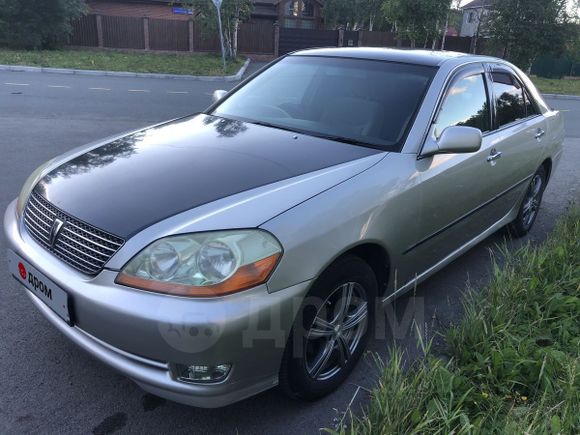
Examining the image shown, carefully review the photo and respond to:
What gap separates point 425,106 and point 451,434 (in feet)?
6.00

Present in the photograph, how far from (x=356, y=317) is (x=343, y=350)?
0.18 m

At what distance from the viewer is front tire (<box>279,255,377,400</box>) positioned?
2174 millimetres

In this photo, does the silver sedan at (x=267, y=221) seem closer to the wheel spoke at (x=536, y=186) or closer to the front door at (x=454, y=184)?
the front door at (x=454, y=184)

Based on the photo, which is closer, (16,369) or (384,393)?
(384,393)

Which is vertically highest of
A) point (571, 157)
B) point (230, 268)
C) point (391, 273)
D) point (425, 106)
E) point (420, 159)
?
point (425, 106)

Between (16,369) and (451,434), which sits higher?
(451,434)

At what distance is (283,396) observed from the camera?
8.11ft

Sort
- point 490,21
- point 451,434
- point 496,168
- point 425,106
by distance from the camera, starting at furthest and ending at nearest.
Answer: point 490,21
point 496,168
point 425,106
point 451,434

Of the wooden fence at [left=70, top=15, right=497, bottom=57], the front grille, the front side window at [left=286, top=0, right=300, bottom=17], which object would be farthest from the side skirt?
the front side window at [left=286, top=0, right=300, bottom=17]

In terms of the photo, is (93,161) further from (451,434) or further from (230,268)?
(451,434)

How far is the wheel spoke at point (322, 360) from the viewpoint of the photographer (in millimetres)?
2372

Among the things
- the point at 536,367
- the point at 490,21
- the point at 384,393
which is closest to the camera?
the point at 384,393

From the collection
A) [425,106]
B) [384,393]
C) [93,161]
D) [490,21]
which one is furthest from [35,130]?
[490,21]

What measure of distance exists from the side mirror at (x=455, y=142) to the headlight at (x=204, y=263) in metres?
1.28
